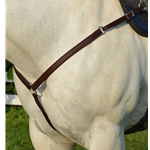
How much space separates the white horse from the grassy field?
2411mm

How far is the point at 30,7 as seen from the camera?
2043mm

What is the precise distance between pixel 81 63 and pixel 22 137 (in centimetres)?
315

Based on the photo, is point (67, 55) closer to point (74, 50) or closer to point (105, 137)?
point (74, 50)

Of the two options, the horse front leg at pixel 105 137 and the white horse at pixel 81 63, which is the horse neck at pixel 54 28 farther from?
the horse front leg at pixel 105 137

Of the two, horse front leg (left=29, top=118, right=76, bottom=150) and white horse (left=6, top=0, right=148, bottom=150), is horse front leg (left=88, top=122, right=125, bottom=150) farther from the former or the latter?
horse front leg (left=29, top=118, right=76, bottom=150)

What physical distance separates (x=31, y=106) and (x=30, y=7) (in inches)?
23.5

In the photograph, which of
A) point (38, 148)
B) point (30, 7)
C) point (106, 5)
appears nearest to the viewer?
point (30, 7)

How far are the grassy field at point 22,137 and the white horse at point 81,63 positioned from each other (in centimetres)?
241

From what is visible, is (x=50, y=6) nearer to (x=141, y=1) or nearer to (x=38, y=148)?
(x=141, y=1)

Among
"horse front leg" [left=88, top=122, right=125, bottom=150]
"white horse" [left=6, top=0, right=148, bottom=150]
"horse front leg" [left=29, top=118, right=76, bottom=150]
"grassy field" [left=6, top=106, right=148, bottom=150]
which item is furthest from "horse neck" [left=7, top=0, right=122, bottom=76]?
"grassy field" [left=6, top=106, right=148, bottom=150]

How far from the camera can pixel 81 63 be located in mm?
2051

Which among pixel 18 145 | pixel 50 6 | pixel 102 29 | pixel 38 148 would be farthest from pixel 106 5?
pixel 18 145

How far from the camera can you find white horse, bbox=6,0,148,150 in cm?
206

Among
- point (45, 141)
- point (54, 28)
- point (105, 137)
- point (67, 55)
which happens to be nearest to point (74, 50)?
point (67, 55)
